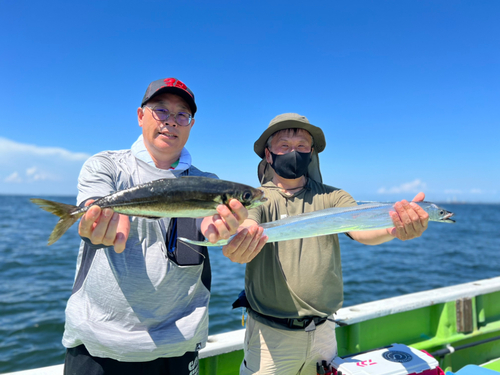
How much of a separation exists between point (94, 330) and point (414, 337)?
536 cm

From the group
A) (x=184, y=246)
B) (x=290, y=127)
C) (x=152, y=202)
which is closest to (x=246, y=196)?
(x=152, y=202)

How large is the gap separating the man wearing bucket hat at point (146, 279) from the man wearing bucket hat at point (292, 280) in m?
0.73

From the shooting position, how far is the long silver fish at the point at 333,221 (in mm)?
2420

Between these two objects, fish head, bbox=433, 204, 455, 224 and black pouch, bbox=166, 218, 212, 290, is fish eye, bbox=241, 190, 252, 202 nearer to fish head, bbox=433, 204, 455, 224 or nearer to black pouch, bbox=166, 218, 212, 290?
black pouch, bbox=166, 218, 212, 290

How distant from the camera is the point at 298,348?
10.3ft

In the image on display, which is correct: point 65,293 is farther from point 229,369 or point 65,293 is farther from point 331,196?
point 331,196

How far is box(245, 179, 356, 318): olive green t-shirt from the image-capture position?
3.07 m

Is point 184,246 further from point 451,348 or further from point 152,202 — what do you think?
point 451,348

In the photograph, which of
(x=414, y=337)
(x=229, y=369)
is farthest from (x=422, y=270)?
(x=229, y=369)

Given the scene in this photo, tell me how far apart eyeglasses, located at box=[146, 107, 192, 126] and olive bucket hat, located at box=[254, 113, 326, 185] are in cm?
110

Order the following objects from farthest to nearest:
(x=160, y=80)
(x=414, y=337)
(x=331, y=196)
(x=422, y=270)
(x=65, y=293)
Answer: (x=422, y=270) < (x=65, y=293) < (x=414, y=337) < (x=331, y=196) < (x=160, y=80)

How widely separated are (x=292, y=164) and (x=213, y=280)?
1204 centimetres

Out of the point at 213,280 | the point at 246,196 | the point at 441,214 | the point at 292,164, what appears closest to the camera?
the point at 246,196

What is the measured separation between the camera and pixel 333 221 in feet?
8.05
